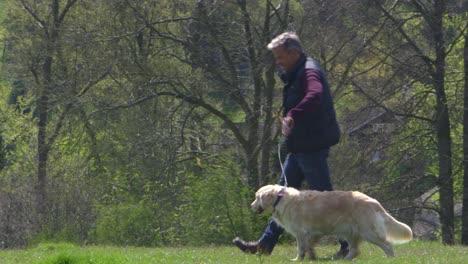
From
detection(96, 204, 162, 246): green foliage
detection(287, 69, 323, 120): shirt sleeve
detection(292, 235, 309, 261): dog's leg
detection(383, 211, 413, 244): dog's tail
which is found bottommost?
detection(96, 204, 162, 246): green foliage

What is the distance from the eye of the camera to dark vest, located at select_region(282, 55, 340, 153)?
8039 mm

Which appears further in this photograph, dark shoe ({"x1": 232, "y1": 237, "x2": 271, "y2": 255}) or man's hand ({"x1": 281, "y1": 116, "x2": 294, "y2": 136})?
dark shoe ({"x1": 232, "y1": 237, "x2": 271, "y2": 255})

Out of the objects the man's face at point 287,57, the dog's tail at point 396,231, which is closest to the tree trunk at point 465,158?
the dog's tail at point 396,231

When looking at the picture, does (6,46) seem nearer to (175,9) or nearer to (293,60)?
(175,9)

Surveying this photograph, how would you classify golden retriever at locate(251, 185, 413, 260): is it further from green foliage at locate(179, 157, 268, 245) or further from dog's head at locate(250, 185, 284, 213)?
green foliage at locate(179, 157, 268, 245)

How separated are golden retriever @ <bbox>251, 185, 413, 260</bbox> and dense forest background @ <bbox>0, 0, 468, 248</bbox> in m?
7.26

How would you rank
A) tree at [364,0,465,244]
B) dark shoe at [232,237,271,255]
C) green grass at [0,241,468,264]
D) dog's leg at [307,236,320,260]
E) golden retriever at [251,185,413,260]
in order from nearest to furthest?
1. green grass at [0,241,468,264]
2. golden retriever at [251,185,413,260]
3. dog's leg at [307,236,320,260]
4. dark shoe at [232,237,271,255]
5. tree at [364,0,465,244]

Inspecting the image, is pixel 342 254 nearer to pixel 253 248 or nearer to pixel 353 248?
pixel 353 248

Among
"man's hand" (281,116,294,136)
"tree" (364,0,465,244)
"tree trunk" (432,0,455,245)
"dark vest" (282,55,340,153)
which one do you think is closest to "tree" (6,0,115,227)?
"tree" (364,0,465,244)

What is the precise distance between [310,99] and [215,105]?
12.2 m

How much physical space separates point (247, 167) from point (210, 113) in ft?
6.94

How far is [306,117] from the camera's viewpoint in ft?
26.2

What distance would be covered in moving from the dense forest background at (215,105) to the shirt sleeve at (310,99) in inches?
301

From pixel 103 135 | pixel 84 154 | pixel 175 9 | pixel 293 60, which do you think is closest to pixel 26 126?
pixel 84 154
